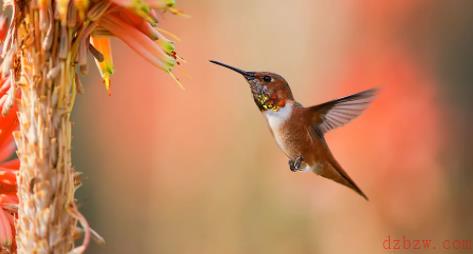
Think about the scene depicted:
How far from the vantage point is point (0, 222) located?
4.39 ft

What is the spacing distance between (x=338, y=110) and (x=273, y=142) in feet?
7.86

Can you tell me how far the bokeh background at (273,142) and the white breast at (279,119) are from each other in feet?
6.87

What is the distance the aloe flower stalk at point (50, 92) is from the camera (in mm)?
1207

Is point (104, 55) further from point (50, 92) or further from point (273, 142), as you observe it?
point (273, 142)

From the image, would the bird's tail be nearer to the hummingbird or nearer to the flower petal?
the hummingbird

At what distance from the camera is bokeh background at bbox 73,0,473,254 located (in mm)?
4566

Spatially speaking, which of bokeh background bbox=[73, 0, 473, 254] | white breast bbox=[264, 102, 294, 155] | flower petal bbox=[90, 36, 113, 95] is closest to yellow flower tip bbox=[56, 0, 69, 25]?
flower petal bbox=[90, 36, 113, 95]

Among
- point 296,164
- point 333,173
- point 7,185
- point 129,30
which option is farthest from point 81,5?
point 333,173

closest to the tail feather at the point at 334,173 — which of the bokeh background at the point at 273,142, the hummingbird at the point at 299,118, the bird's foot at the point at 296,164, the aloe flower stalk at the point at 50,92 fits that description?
the hummingbird at the point at 299,118

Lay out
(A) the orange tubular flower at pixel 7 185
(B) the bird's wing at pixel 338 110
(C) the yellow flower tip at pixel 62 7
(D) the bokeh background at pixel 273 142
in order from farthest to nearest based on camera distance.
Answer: (D) the bokeh background at pixel 273 142, (B) the bird's wing at pixel 338 110, (A) the orange tubular flower at pixel 7 185, (C) the yellow flower tip at pixel 62 7

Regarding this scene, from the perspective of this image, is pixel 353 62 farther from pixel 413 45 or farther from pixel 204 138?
pixel 204 138

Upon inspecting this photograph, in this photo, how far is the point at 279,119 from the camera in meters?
2.45

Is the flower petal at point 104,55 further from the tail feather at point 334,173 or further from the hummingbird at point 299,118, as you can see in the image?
the tail feather at point 334,173

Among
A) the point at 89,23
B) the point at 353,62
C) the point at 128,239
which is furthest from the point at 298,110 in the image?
the point at 128,239
